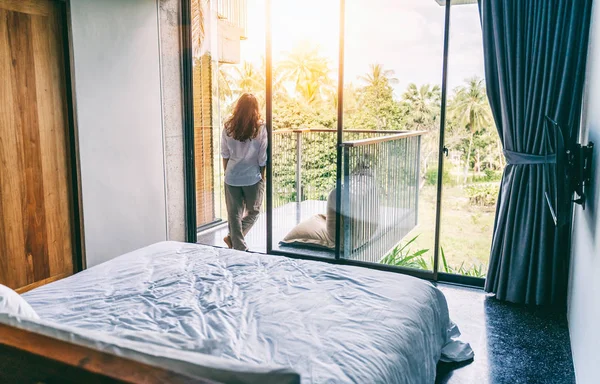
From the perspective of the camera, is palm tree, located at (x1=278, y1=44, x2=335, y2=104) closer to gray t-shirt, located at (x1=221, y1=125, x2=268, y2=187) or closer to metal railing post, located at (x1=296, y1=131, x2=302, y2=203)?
metal railing post, located at (x1=296, y1=131, x2=302, y2=203)

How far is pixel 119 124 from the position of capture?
391cm

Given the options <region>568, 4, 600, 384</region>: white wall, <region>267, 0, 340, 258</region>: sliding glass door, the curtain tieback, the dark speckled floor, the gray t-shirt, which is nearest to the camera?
<region>568, 4, 600, 384</region>: white wall

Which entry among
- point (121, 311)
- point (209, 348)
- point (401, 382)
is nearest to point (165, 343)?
point (209, 348)

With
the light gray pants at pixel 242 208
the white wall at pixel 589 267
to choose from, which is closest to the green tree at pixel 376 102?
the light gray pants at pixel 242 208

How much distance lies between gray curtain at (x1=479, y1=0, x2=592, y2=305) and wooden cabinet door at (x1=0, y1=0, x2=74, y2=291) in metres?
2.95

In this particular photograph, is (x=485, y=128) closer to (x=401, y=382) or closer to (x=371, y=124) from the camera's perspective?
(x=371, y=124)

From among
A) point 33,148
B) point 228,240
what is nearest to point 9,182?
point 33,148

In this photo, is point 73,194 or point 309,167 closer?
point 73,194

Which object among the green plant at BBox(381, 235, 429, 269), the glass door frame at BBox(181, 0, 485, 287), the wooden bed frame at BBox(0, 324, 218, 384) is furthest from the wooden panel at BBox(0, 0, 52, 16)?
the green plant at BBox(381, 235, 429, 269)

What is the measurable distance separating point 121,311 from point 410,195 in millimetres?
2546

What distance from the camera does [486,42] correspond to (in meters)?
3.35

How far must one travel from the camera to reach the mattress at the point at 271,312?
1.59 meters

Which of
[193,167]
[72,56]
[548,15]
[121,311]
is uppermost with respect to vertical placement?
[548,15]

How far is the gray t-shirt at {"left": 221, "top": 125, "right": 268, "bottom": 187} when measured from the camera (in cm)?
415
